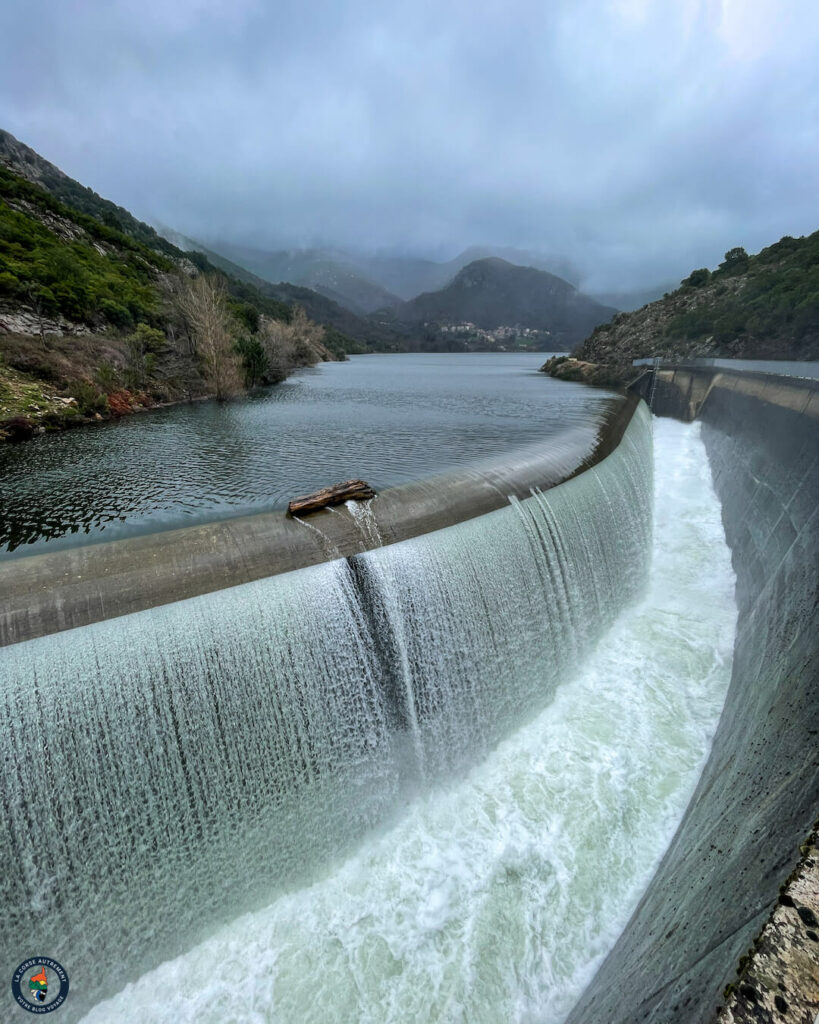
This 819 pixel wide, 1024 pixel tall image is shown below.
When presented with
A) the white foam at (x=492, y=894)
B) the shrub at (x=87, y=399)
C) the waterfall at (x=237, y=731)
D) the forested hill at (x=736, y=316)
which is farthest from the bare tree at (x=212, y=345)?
the forested hill at (x=736, y=316)

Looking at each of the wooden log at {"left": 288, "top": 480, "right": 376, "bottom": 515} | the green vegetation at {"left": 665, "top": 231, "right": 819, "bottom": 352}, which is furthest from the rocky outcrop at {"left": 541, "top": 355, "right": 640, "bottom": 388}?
the wooden log at {"left": 288, "top": 480, "right": 376, "bottom": 515}

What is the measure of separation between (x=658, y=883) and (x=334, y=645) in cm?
329

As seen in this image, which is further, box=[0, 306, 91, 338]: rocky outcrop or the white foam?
box=[0, 306, 91, 338]: rocky outcrop

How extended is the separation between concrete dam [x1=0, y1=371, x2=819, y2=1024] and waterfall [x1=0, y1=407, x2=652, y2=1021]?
21 mm

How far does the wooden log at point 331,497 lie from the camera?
5.55m

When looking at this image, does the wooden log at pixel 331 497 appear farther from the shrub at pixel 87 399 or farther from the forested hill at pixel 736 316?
the forested hill at pixel 736 316

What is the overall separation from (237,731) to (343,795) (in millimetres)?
1262

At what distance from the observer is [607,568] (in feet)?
23.4

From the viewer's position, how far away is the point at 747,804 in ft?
10.1

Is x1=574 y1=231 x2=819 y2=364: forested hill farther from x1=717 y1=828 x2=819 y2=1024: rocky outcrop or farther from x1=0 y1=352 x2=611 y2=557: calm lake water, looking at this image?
x1=717 y1=828 x2=819 y2=1024: rocky outcrop

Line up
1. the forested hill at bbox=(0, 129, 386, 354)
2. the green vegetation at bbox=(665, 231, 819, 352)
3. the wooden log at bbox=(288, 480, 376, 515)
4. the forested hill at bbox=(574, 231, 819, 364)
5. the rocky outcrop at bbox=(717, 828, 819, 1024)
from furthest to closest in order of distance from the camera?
the forested hill at bbox=(0, 129, 386, 354), the forested hill at bbox=(574, 231, 819, 364), the green vegetation at bbox=(665, 231, 819, 352), the wooden log at bbox=(288, 480, 376, 515), the rocky outcrop at bbox=(717, 828, 819, 1024)

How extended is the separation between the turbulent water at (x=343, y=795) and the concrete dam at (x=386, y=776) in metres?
0.02

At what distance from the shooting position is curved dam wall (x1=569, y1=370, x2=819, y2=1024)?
2074 millimetres

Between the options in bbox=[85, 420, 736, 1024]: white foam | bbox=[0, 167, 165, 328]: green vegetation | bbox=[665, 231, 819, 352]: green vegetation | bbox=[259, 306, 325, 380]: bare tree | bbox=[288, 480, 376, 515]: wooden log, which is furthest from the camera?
bbox=[259, 306, 325, 380]: bare tree
